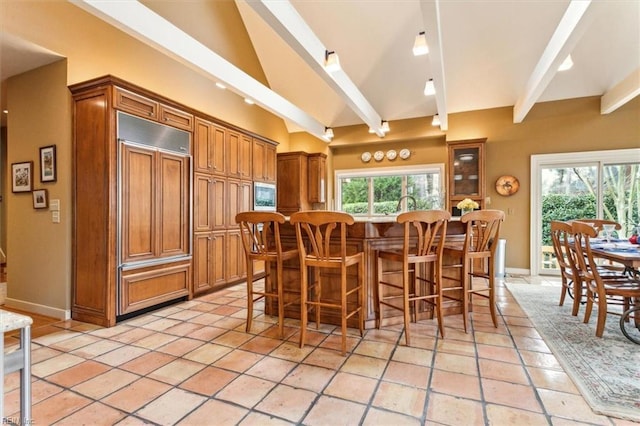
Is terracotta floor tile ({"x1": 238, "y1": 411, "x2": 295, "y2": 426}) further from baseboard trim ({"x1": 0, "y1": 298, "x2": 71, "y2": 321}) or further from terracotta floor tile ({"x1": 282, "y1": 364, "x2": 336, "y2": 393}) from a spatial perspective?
baseboard trim ({"x1": 0, "y1": 298, "x2": 71, "y2": 321})

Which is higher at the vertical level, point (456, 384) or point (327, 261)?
point (327, 261)

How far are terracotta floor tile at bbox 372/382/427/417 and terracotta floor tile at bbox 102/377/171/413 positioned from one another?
4.37 ft

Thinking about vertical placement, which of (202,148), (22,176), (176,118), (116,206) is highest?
(176,118)

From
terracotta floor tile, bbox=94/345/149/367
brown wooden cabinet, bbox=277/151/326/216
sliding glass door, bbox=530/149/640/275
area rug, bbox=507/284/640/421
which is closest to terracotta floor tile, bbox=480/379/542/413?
area rug, bbox=507/284/640/421

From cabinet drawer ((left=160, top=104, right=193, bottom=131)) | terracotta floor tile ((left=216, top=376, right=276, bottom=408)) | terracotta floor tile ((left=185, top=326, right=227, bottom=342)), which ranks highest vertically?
cabinet drawer ((left=160, top=104, right=193, bottom=131))

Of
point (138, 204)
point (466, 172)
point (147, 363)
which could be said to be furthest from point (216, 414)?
point (466, 172)

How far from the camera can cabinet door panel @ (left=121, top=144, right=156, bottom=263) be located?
3.15 meters

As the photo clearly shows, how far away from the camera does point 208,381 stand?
79.7 inches

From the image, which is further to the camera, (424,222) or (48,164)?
(48,164)

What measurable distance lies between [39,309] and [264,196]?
3.23 metres

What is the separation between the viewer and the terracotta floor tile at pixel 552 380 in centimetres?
192

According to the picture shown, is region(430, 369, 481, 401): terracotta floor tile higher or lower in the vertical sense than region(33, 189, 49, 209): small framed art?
lower

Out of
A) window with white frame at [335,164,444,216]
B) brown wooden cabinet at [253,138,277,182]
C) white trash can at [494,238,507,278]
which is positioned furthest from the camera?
window with white frame at [335,164,444,216]

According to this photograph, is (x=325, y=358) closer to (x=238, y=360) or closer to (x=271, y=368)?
(x=271, y=368)
